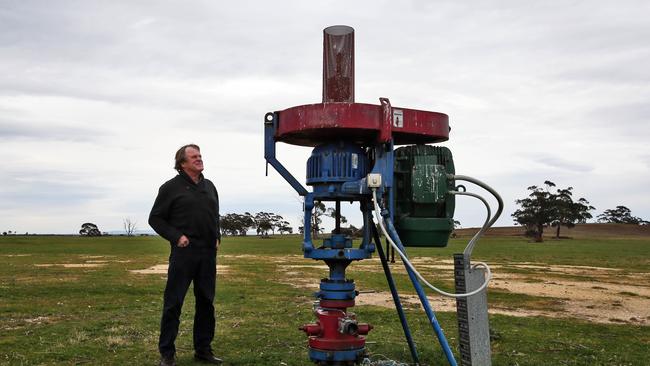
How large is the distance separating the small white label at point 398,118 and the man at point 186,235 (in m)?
2.05

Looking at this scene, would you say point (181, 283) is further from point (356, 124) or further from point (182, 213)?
point (356, 124)

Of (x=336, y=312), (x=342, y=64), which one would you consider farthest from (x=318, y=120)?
(x=336, y=312)

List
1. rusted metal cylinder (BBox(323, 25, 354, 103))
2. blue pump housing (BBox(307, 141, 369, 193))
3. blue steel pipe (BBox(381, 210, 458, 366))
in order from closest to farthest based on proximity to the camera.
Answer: blue steel pipe (BBox(381, 210, 458, 366)) < blue pump housing (BBox(307, 141, 369, 193)) < rusted metal cylinder (BBox(323, 25, 354, 103))

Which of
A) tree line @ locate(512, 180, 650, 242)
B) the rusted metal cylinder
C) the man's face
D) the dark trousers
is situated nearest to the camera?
the rusted metal cylinder

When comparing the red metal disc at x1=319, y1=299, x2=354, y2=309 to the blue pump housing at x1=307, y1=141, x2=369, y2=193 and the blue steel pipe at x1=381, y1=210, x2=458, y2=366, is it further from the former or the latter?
the blue pump housing at x1=307, y1=141, x2=369, y2=193

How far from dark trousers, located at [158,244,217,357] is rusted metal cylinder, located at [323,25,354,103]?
2.00 metres

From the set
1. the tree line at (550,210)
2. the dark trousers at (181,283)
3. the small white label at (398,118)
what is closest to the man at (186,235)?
the dark trousers at (181,283)

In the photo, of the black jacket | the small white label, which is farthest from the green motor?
the black jacket

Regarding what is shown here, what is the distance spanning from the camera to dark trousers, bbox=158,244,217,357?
5.80 m

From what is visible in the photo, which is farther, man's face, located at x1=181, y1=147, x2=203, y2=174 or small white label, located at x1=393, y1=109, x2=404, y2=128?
man's face, located at x1=181, y1=147, x2=203, y2=174

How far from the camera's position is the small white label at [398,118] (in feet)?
17.6

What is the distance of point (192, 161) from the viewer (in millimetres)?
6031

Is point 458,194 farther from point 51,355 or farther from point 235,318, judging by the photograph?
point 235,318

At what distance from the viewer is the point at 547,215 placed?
294 ft
